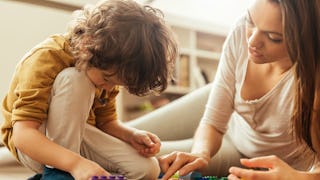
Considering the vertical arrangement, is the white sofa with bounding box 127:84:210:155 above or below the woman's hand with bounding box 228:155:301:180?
below

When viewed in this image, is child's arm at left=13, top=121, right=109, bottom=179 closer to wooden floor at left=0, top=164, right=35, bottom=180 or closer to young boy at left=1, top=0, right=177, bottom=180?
young boy at left=1, top=0, right=177, bottom=180

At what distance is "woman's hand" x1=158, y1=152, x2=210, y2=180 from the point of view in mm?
896

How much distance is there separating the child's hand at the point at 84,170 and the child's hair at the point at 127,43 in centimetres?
17

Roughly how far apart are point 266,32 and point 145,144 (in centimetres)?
34

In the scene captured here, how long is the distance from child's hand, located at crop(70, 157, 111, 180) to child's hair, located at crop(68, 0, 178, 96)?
166 mm

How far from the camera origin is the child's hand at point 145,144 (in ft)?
3.02

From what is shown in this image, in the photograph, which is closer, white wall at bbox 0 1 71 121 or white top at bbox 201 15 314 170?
white top at bbox 201 15 314 170

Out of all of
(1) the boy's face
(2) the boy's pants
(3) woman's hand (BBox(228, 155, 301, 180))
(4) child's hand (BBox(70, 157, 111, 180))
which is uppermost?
(1) the boy's face

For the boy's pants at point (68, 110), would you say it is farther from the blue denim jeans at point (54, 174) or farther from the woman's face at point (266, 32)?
the woman's face at point (266, 32)

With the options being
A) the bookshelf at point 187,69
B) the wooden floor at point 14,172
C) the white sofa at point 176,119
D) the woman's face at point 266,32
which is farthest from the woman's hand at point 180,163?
the bookshelf at point 187,69

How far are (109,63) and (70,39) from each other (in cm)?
12

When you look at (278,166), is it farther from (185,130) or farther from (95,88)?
(185,130)

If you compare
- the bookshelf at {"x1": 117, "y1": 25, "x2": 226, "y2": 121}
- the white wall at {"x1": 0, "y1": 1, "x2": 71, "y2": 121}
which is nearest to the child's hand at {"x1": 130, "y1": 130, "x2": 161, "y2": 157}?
the white wall at {"x1": 0, "y1": 1, "x2": 71, "y2": 121}

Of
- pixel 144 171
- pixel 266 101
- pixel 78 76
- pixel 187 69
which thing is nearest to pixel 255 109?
pixel 266 101
